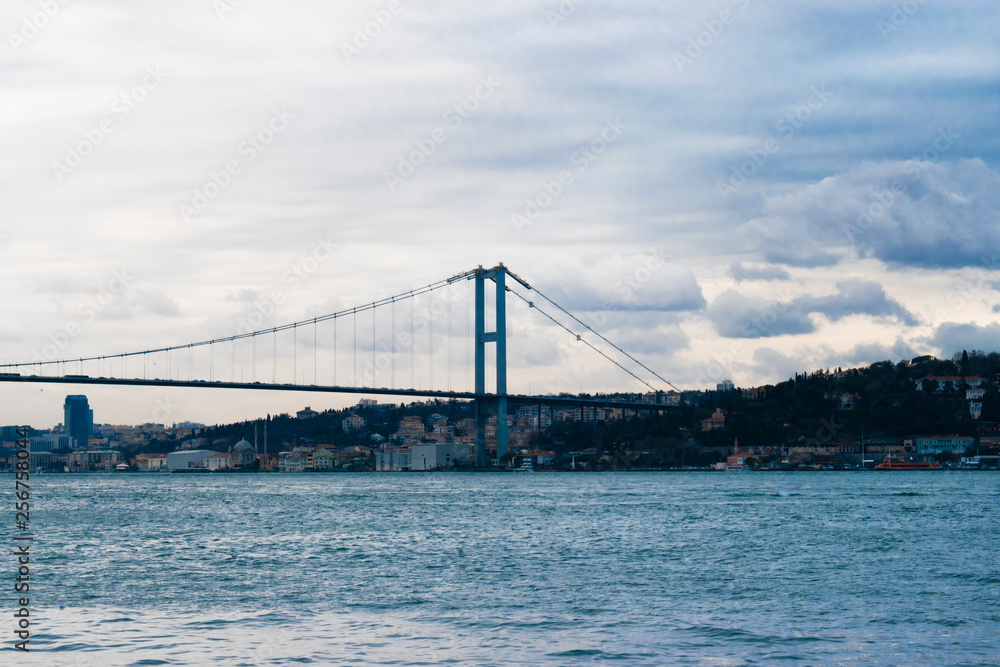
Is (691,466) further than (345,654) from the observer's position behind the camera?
Yes

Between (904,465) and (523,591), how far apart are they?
73169 mm

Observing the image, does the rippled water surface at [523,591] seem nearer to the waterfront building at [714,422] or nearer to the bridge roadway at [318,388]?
the bridge roadway at [318,388]

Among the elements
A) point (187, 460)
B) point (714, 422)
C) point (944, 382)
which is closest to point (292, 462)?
point (187, 460)

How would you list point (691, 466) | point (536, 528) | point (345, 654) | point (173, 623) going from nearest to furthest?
point (345, 654) < point (173, 623) < point (536, 528) < point (691, 466)

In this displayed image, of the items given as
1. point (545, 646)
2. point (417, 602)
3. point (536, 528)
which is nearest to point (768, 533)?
point (536, 528)

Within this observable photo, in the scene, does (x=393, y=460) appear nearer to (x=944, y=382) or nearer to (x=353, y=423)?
(x=353, y=423)

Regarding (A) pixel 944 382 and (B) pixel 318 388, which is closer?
(B) pixel 318 388

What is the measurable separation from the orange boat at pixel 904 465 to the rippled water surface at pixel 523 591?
5620 centimetres

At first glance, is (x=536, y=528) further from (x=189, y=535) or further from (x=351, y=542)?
(x=189, y=535)

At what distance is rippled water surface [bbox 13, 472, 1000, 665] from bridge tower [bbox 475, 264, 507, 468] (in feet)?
108

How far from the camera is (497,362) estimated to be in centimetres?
6084

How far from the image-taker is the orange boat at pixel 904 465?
80.2 meters

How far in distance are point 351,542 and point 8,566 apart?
243 inches

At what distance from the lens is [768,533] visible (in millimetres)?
22047
